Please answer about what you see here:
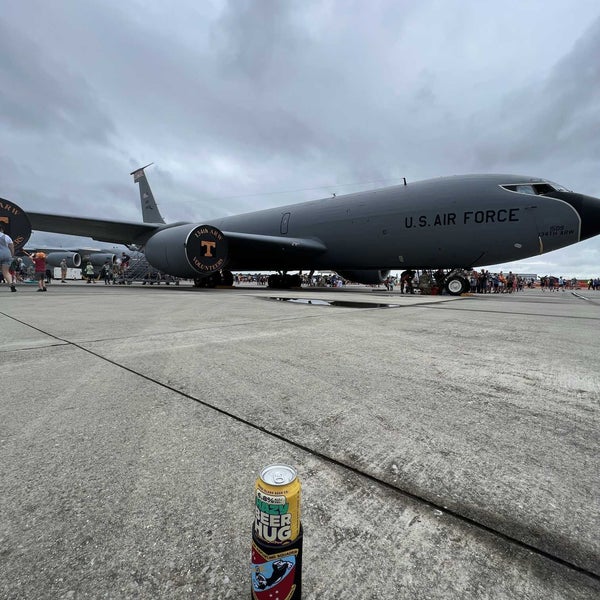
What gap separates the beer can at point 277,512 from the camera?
554mm

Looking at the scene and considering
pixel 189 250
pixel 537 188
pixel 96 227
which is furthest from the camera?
pixel 96 227

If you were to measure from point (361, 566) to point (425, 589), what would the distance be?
4.8 inches

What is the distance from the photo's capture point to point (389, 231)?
10180 millimetres

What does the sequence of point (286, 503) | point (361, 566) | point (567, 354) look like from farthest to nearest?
point (567, 354) < point (361, 566) < point (286, 503)

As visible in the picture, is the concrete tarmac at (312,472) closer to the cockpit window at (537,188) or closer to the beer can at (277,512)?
the beer can at (277,512)

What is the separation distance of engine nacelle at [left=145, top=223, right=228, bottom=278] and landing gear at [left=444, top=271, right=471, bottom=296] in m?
7.69

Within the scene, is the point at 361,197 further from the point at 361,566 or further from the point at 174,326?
the point at 361,566

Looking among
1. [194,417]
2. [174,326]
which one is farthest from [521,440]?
[174,326]

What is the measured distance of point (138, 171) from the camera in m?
18.8

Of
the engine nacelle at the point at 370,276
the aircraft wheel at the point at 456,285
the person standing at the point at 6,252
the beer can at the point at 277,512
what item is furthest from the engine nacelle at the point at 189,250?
the beer can at the point at 277,512

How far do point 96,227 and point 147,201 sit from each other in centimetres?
668

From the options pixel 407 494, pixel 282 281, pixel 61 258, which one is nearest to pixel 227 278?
pixel 282 281

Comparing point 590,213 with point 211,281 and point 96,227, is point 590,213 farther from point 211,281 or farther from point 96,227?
point 96,227

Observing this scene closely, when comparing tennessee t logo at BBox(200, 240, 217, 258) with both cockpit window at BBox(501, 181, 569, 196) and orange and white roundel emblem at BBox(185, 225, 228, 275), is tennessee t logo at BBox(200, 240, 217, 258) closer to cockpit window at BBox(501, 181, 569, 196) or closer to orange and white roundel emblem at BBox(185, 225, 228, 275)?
orange and white roundel emblem at BBox(185, 225, 228, 275)
